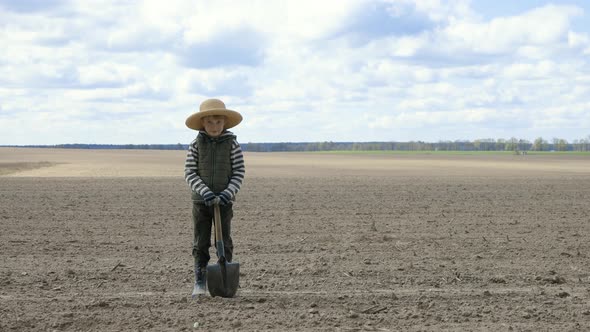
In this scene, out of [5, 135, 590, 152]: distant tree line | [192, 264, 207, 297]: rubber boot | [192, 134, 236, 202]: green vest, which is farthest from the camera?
[5, 135, 590, 152]: distant tree line

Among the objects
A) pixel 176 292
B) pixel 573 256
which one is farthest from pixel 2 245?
pixel 573 256

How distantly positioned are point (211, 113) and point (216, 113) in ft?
0.15

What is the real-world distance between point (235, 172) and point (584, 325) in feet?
11.0

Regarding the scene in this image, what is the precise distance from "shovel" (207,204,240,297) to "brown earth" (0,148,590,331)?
13 centimetres

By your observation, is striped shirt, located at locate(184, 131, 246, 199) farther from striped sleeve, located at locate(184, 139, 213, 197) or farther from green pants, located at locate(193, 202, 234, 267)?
green pants, located at locate(193, 202, 234, 267)

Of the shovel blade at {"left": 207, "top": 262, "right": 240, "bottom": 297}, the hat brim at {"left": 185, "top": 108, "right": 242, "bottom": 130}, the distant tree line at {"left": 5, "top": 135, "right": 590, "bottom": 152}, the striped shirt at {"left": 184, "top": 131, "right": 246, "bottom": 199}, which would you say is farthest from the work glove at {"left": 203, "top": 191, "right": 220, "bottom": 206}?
the distant tree line at {"left": 5, "top": 135, "right": 590, "bottom": 152}

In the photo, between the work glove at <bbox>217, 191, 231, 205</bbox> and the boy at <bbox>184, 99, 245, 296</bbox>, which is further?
the boy at <bbox>184, 99, 245, 296</bbox>

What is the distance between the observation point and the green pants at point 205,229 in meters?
7.30

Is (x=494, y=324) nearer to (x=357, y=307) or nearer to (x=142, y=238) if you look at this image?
(x=357, y=307)

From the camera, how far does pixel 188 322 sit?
20.6 feet

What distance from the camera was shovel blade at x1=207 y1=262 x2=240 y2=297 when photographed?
7.10 metres

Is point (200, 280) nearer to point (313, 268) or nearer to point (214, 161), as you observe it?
point (214, 161)

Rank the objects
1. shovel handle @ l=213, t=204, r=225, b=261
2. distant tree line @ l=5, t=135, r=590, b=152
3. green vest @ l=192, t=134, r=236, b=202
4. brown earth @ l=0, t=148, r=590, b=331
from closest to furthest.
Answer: brown earth @ l=0, t=148, r=590, b=331 → shovel handle @ l=213, t=204, r=225, b=261 → green vest @ l=192, t=134, r=236, b=202 → distant tree line @ l=5, t=135, r=590, b=152

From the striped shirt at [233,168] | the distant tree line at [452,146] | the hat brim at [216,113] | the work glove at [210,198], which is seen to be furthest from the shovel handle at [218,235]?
the distant tree line at [452,146]
